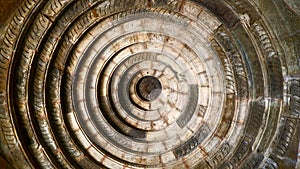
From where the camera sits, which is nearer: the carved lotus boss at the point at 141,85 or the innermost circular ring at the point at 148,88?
the carved lotus boss at the point at 141,85

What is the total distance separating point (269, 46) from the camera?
4.02 meters

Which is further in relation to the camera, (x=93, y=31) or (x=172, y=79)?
(x=172, y=79)

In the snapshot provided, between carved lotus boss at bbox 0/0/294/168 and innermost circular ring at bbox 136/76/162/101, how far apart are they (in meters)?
0.02

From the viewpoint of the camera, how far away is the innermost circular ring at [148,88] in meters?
5.48

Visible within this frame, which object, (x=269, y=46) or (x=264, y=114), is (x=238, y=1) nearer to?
(x=269, y=46)

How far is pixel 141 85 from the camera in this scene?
18.3 feet

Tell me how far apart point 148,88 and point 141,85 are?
0.13 metres

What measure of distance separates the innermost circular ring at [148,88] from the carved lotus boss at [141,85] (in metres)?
0.02

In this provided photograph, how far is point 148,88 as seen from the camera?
5527 millimetres

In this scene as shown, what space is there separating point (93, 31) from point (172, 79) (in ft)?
4.68

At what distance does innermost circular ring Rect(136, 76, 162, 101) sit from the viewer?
5484 millimetres

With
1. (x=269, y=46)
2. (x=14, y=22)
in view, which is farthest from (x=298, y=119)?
(x=14, y=22)

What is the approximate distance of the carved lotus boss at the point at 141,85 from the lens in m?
4.25

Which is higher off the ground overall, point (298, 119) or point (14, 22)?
point (14, 22)
